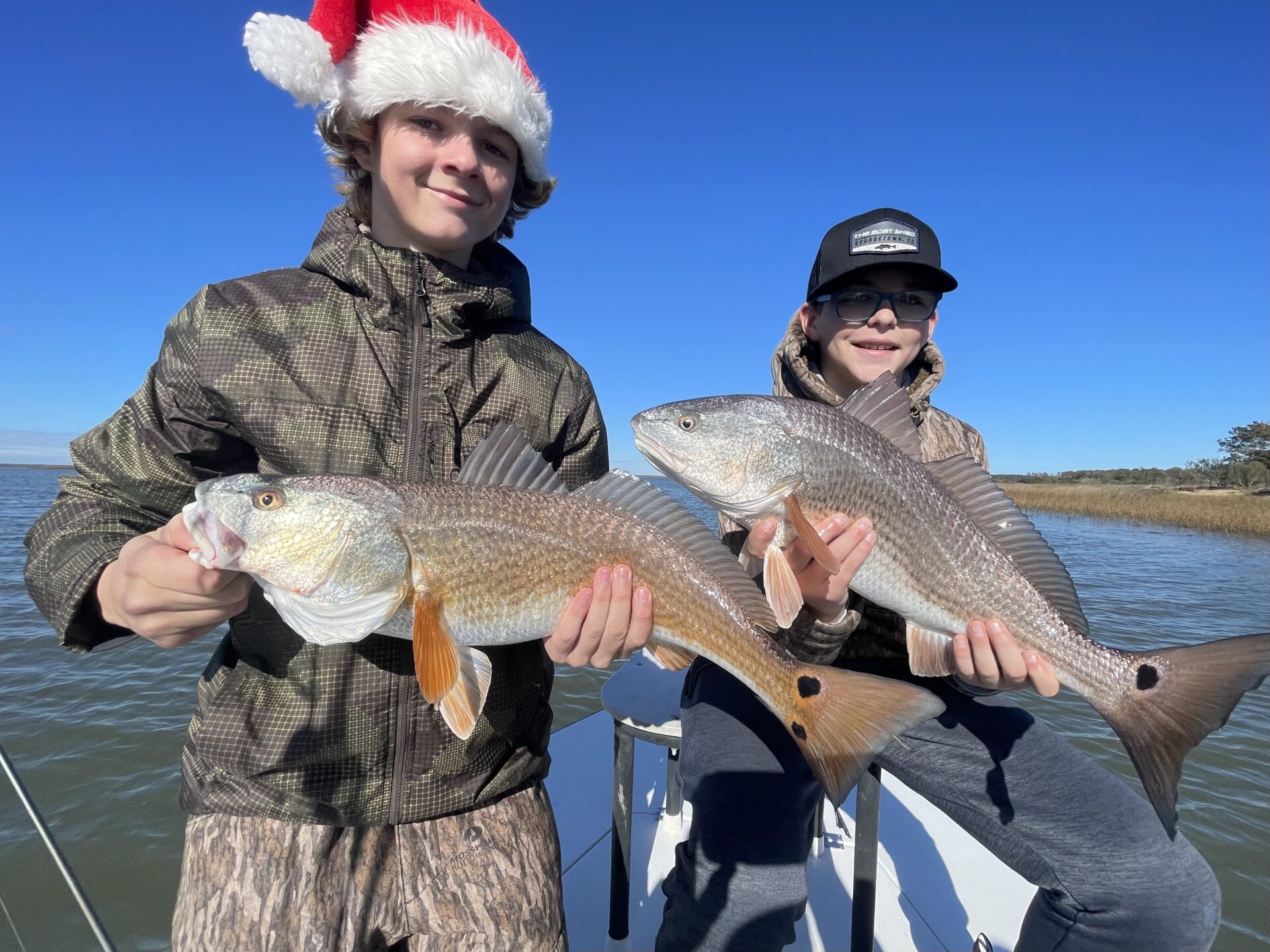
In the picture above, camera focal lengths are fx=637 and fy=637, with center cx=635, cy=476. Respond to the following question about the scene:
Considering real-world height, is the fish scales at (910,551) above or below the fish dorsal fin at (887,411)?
below

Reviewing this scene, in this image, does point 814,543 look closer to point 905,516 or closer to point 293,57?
point 905,516

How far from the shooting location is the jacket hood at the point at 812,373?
3525 mm

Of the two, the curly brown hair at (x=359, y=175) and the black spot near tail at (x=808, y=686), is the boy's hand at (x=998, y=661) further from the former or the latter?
the curly brown hair at (x=359, y=175)

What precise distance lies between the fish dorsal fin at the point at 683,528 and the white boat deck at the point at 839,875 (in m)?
2.43

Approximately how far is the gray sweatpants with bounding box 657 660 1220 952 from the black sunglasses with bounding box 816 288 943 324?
1.94m

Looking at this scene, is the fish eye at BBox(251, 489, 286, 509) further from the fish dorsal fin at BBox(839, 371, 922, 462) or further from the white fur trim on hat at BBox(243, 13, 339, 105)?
the fish dorsal fin at BBox(839, 371, 922, 462)

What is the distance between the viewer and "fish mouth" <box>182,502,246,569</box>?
5.85 feet

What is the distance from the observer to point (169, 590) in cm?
182

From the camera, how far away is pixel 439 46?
8.15 feet

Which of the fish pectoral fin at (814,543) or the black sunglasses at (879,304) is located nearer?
the fish pectoral fin at (814,543)

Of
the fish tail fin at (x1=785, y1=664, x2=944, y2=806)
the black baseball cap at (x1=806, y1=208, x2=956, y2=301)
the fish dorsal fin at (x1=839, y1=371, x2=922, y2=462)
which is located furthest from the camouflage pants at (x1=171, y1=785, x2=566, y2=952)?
the black baseball cap at (x1=806, y1=208, x2=956, y2=301)

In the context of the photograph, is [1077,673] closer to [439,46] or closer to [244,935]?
[244,935]

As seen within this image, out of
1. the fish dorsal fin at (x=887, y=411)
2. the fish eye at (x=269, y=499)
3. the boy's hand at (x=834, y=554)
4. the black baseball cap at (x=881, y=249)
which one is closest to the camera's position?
the fish eye at (x=269, y=499)

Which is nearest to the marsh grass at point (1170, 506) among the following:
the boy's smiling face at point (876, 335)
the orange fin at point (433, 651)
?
the boy's smiling face at point (876, 335)
